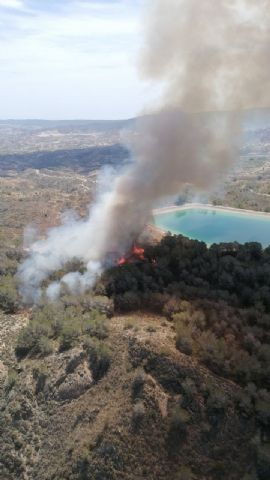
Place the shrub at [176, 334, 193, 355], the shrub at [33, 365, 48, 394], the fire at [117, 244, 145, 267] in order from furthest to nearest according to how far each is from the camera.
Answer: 1. the fire at [117, 244, 145, 267]
2. the shrub at [33, 365, 48, 394]
3. the shrub at [176, 334, 193, 355]

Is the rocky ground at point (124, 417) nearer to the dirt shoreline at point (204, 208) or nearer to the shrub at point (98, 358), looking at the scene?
the shrub at point (98, 358)

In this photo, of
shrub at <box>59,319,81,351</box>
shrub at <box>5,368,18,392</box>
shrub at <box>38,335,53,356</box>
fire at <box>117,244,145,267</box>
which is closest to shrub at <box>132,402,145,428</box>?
shrub at <box>59,319,81,351</box>

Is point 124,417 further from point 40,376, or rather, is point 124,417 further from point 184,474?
point 40,376

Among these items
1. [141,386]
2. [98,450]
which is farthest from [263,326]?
[98,450]

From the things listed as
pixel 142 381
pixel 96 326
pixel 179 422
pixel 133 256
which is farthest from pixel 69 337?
pixel 133 256

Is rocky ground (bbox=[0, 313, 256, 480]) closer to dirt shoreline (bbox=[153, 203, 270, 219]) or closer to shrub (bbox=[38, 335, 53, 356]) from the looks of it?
shrub (bbox=[38, 335, 53, 356])

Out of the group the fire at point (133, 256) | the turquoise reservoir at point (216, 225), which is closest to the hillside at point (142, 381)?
the fire at point (133, 256)
